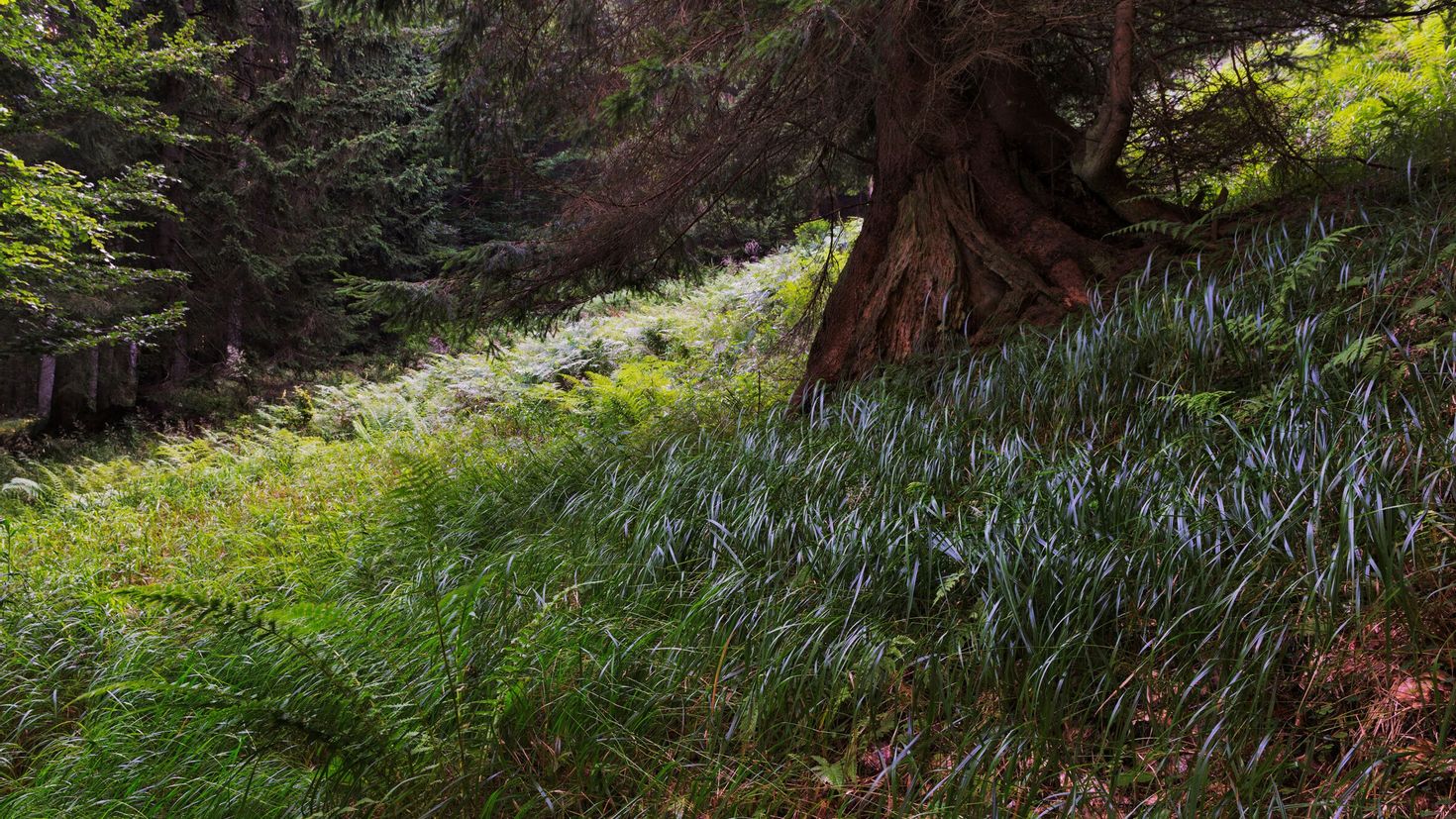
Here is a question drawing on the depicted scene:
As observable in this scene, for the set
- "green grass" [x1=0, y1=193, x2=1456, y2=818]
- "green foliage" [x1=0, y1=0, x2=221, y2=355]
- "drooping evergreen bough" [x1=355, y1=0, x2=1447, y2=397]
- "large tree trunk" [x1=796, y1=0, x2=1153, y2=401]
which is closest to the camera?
"green grass" [x1=0, y1=193, x2=1456, y2=818]

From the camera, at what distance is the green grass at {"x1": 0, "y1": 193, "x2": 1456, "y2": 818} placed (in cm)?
173

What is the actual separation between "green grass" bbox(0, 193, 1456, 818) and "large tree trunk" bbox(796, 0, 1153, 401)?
456mm

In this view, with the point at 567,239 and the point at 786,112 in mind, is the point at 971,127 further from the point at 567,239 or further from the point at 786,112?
the point at 567,239

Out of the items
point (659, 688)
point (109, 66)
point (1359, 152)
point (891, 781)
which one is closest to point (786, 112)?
point (1359, 152)

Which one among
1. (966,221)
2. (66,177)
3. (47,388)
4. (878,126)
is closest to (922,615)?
(966,221)

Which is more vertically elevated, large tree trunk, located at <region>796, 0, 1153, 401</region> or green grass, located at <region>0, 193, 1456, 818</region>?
large tree trunk, located at <region>796, 0, 1153, 401</region>

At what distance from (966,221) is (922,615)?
302cm

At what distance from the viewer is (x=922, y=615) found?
238cm

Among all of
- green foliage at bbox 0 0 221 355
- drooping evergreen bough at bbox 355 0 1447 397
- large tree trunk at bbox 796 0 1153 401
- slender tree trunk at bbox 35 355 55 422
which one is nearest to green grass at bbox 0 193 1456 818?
large tree trunk at bbox 796 0 1153 401

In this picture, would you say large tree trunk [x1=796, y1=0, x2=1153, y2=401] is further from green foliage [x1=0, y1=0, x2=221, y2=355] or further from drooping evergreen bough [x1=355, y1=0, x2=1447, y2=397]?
green foliage [x1=0, y1=0, x2=221, y2=355]

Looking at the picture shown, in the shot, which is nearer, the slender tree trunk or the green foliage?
the green foliage

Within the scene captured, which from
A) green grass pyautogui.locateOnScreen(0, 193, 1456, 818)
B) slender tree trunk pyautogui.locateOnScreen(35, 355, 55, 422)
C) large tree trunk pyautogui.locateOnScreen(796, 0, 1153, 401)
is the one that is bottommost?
slender tree trunk pyautogui.locateOnScreen(35, 355, 55, 422)

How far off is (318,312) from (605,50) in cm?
1150

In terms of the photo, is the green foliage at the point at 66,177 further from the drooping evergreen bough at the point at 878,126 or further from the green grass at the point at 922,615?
the green grass at the point at 922,615
